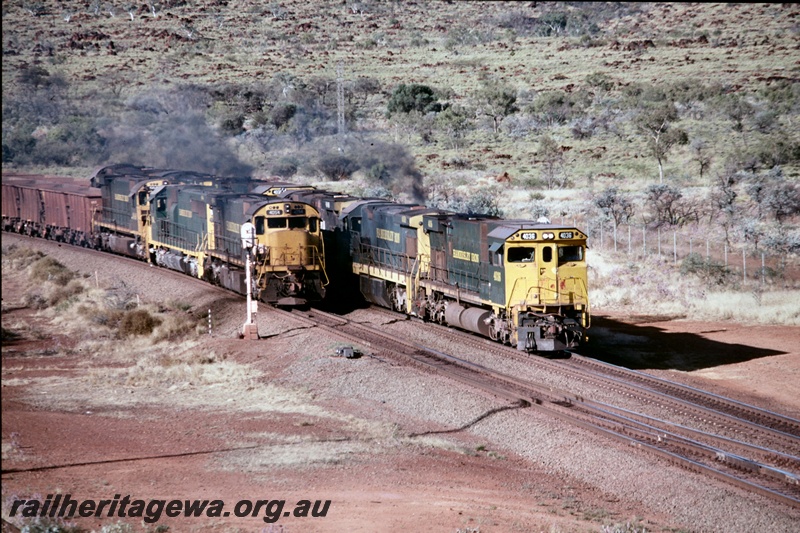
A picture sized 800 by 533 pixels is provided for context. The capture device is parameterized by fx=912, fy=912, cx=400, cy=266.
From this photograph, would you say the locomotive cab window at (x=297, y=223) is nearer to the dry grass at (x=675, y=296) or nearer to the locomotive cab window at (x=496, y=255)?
the locomotive cab window at (x=496, y=255)

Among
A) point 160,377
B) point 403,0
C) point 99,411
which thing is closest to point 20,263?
point 160,377

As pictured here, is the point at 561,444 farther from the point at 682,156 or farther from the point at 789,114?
the point at 789,114

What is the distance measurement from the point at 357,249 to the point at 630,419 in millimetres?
16040

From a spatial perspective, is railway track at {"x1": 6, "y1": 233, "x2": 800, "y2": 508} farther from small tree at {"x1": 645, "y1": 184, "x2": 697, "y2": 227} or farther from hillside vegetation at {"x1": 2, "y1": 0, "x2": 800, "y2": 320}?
small tree at {"x1": 645, "y1": 184, "x2": 697, "y2": 227}

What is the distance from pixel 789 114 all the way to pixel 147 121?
5090 cm

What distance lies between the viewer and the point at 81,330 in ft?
95.3

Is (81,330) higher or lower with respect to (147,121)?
lower

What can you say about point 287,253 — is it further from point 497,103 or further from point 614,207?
point 497,103

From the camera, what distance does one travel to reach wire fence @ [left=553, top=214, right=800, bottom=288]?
113ft

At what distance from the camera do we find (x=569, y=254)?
22.8 meters

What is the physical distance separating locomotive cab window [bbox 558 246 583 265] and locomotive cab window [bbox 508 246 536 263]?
26.9 inches

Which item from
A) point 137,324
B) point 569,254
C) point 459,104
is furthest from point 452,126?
point 569,254

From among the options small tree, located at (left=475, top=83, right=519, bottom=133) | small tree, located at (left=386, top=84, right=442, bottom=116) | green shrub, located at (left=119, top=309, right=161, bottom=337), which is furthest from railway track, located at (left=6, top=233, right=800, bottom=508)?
small tree, located at (left=475, top=83, right=519, bottom=133)

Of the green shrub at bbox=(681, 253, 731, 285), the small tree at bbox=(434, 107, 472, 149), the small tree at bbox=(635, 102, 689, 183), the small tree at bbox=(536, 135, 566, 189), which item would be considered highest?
the small tree at bbox=(434, 107, 472, 149)
